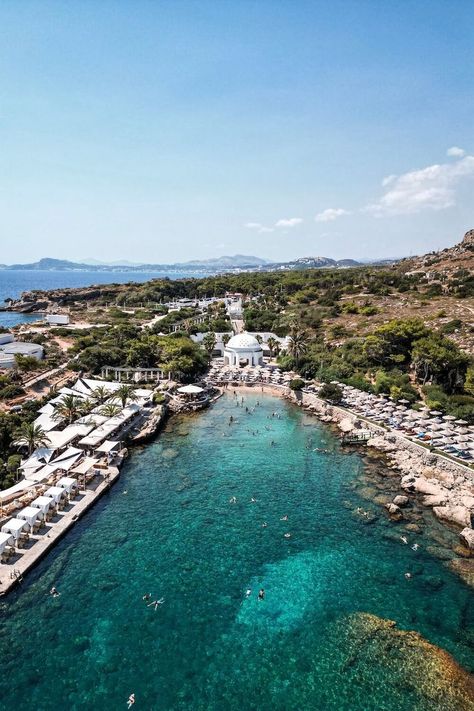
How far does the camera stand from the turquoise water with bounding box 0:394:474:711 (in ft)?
60.7

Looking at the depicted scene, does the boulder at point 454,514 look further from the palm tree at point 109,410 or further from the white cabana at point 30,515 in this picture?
the palm tree at point 109,410

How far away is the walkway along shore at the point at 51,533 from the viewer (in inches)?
926

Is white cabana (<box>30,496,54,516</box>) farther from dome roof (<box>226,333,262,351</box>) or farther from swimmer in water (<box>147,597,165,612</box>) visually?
dome roof (<box>226,333,262,351</box>)

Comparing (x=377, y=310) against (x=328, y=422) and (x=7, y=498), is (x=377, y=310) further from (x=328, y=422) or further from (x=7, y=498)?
(x=7, y=498)

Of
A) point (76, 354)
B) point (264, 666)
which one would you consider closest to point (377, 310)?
point (76, 354)

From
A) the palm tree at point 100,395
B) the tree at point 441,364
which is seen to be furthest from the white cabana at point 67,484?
the tree at point 441,364

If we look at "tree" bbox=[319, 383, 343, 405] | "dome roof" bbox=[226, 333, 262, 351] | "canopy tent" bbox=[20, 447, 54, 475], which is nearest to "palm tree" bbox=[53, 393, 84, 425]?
"canopy tent" bbox=[20, 447, 54, 475]

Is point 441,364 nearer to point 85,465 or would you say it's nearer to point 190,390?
point 190,390

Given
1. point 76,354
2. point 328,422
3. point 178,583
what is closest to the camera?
point 178,583

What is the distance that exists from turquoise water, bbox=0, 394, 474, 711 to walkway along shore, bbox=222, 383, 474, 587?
100.0 inches

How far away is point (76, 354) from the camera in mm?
67000

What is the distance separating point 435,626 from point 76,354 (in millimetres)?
58885

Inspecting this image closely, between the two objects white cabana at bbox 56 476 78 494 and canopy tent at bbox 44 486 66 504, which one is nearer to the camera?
canopy tent at bbox 44 486 66 504

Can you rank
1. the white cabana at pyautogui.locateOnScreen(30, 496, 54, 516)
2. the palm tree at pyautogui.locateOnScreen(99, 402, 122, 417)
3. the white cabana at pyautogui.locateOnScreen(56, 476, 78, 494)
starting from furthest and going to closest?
the palm tree at pyautogui.locateOnScreen(99, 402, 122, 417) → the white cabana at pyautogui.locateOnScreen(56, 476, 78, 494) → the white cabana at pyautogui.locateOnScreen(30, 496, 54, 516)
